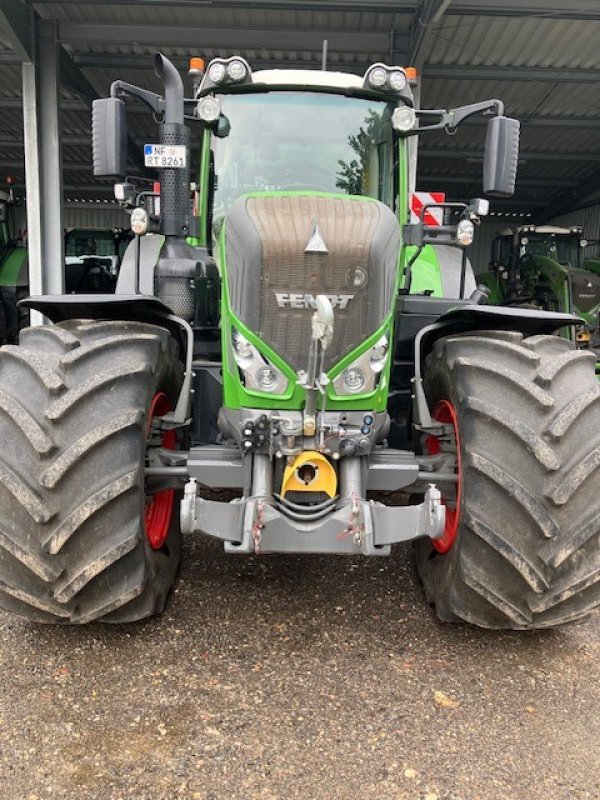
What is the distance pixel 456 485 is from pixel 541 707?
918mm

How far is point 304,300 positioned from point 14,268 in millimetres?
9191

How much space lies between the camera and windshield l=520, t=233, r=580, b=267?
43.0 ft

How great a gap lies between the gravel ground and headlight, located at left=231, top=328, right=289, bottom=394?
1.12 m

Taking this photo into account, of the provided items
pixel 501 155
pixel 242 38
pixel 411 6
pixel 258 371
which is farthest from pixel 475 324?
pixel 242 38

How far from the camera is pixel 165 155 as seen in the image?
3289 millimetres

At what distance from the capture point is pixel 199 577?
350 cm

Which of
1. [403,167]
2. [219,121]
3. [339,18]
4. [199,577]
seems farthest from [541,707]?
[339,18]

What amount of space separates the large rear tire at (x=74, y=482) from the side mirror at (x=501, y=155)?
2.00 m

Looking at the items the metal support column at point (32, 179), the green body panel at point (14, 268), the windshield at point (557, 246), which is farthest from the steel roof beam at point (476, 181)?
the metal support column at point (32, 179)

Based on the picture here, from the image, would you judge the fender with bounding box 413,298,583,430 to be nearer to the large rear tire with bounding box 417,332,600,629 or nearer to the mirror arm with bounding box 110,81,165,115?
the large rear tire with bounding box 417,332,600,629

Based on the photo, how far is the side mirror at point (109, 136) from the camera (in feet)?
10.6

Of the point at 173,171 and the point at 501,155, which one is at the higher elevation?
the point at 501,155

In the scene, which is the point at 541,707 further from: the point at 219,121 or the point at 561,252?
the point at 561,252

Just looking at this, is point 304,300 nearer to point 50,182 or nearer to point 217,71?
point 217,71
